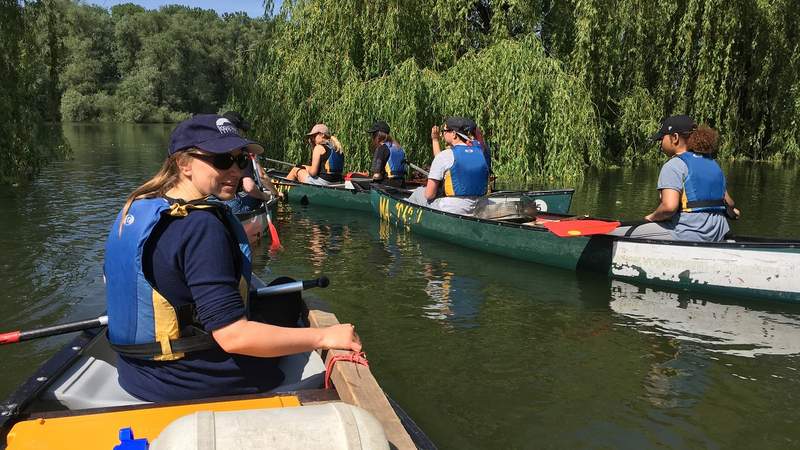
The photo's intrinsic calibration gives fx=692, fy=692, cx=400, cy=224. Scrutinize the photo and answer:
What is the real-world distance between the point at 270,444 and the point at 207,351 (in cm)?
85

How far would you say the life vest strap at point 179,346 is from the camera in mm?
2518

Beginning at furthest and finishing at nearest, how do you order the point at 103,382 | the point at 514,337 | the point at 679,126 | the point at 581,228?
the point at 581,228
the point at 679,126
the point at 514,337
the point at 103,382

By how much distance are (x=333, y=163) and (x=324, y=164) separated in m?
0.17

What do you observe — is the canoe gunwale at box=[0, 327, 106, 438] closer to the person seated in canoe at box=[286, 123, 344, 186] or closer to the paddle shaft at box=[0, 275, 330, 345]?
the paddle shaft at box=[0, 275, 330, 345]

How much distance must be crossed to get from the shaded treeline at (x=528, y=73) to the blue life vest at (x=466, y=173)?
4.29 m

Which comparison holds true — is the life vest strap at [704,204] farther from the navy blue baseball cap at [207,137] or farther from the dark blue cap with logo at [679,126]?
the navy blue baseball cap at [207,137]

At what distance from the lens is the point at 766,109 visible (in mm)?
18406

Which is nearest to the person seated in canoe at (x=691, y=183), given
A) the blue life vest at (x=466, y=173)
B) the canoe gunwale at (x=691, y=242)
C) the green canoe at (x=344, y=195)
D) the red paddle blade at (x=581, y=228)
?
the canoe gunwale at (x=691, y=242)

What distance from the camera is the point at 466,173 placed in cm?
845

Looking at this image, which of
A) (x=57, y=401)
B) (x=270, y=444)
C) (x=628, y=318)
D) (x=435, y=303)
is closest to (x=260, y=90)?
(x=435, y=303)

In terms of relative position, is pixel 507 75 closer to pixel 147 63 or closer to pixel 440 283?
pixel 440 283

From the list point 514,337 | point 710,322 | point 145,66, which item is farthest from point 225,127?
point 145,66

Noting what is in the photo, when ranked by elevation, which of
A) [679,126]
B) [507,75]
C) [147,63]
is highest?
[147,63]

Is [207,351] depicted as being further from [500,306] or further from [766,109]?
[766,109]
